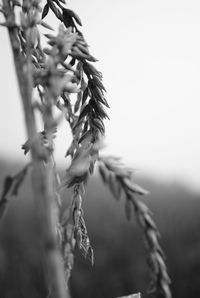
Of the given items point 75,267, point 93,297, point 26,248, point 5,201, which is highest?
point 5,201

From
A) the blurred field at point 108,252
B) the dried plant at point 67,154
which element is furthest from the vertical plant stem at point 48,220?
the blurred field at point 108,252

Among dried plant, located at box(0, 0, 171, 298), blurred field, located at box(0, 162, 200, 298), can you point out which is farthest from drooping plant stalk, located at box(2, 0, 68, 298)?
blurred field, located at box(0, 162, 200, 298)

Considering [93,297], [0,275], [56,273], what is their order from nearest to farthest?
[56,273] → [0,275] → [93,297]

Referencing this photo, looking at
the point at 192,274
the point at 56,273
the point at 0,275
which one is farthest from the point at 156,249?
the point at 192,274

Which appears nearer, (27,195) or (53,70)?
(53,70)

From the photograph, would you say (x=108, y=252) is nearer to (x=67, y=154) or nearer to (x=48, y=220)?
(x=67, y=154)

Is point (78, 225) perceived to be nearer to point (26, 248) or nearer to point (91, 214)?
point (26, 248)

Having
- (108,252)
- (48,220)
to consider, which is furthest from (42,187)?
(108,252)

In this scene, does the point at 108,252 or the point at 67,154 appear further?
the point at 108,252

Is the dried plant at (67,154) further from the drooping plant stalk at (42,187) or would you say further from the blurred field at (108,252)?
the blurred field at (108,252)
